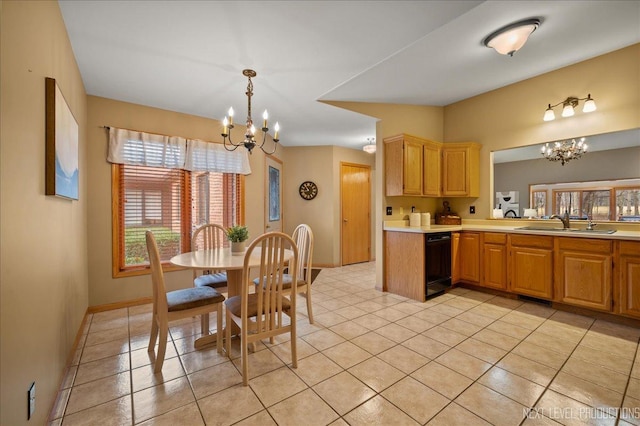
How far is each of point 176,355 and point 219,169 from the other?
8.02ft

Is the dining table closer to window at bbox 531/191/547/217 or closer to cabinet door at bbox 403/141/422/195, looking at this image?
cabinet door at bbox 403/141/422/195

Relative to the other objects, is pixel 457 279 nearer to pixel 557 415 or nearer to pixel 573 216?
pixel 573 216

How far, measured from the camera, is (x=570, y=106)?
293 cm

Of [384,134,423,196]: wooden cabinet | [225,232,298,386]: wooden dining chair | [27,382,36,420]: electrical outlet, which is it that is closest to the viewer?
[27,382,36,420]: electrical outlet

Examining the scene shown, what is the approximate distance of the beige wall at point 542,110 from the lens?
266cm

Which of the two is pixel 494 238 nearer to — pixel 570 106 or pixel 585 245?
pixel 585 245

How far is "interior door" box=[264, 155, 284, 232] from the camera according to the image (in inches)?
176

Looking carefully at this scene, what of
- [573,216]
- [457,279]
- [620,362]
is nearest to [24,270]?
[620,362]

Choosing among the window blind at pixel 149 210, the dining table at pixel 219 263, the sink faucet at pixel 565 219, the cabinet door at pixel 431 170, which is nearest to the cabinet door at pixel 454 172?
the cabinet door at pixel 431 170

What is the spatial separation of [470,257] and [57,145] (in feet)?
14.1

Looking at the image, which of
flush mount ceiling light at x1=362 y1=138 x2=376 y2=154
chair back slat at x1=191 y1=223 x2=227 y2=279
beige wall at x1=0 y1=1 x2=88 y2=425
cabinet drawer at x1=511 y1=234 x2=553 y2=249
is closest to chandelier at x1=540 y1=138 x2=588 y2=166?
cabinet drawer at x1=511 y1=234 x2=553 y2=249

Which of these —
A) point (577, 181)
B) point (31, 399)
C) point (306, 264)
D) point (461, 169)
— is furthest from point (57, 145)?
point (577, 181)

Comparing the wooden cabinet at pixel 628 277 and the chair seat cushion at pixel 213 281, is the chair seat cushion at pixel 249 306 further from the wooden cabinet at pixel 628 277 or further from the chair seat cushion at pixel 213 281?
the wooden cabinet at pixel 628 277

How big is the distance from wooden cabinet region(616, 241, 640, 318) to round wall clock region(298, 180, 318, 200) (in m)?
4.14
